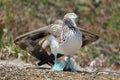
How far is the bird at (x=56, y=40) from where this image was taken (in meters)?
8.23

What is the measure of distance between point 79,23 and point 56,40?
7.23 metres

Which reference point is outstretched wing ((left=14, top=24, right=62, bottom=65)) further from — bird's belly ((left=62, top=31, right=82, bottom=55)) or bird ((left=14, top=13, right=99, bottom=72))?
bird's belly ((left=62, top=31, right=82, bottom=55))

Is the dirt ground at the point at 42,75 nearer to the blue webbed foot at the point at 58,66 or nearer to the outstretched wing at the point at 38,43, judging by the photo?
the blue webbed foot at the point at 58,66

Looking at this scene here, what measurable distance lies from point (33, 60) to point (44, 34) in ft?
7.79

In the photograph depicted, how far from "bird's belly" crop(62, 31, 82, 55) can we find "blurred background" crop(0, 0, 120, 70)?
8.13ft

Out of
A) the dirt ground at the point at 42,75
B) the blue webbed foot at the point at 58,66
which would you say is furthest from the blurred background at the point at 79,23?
the dirt ground at the point at 42,75

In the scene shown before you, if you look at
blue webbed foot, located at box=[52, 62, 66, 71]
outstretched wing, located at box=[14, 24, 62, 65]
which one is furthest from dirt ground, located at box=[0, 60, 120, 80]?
outstretched wing, located at box=[14, 24, 62, 65]

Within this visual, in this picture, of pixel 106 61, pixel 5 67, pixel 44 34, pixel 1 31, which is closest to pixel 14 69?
pixel 5 67

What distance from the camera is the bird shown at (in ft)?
27.0

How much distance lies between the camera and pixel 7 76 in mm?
7871

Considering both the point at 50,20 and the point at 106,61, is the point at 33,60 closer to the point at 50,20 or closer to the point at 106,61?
the point at 106,61

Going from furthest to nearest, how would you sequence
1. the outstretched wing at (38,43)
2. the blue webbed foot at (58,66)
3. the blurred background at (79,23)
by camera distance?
1. the blurred background at (79,23)
2. the outstretched wing at (38,43)
3. the blue webbed foot at (58,66)

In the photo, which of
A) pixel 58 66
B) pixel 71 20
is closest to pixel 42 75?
pixel 58 66

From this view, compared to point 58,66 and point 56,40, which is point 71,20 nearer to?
point 56,40
